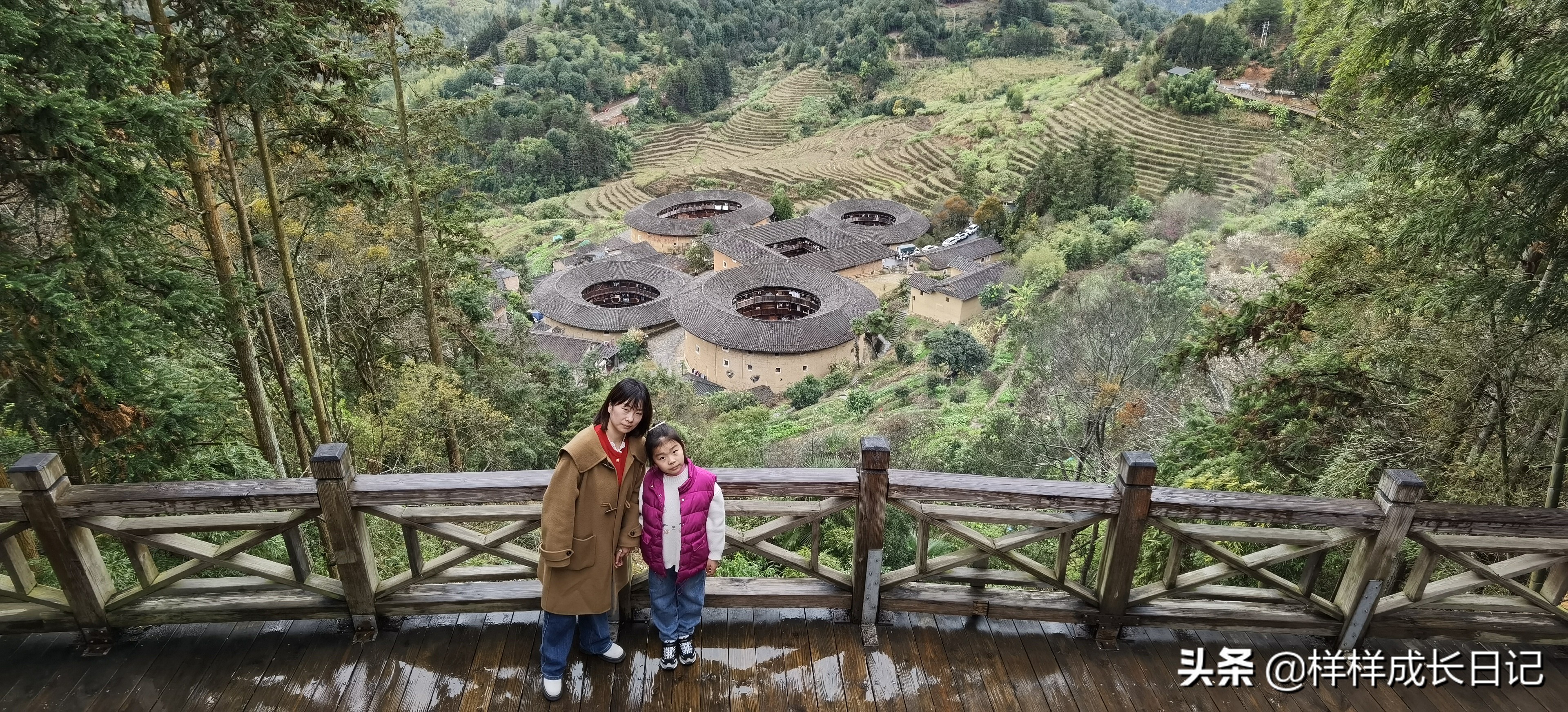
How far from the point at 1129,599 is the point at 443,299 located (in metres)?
11.3

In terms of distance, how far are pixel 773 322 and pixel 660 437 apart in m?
23.6

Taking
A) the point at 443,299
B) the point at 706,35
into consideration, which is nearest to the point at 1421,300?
the point at 443,299

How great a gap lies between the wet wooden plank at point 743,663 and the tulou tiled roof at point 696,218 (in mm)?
36420

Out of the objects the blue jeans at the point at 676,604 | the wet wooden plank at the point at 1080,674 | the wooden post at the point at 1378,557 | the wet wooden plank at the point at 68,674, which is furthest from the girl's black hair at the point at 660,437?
the wooden post at the point at 1378,557

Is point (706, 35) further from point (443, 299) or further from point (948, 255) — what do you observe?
point (443, 299)

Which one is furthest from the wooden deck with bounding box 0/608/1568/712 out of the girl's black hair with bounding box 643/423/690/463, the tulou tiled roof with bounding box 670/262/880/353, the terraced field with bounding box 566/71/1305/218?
the terraced field with bounding box 566/71/1305/218

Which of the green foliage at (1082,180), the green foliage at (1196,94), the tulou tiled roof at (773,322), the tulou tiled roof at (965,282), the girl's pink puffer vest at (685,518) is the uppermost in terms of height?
the girl's pink puffer vest at (685,518)

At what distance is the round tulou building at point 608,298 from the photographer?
2969 cm

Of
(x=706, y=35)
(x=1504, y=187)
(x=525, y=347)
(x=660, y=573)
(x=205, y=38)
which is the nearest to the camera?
(x=660, y=573)

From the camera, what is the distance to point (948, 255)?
32344 mm

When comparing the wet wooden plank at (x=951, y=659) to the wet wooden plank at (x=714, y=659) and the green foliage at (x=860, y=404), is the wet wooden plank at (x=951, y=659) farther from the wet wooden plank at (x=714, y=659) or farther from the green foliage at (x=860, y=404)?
the green foliage at (x=860, y=404)

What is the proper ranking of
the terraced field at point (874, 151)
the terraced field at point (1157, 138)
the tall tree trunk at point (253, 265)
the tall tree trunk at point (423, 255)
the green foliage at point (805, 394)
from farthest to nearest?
the terraced field at point (874, 151)
the terraced field at point (1157, 138)
the green foliage at point (805, 394)
the tall tree trunk at point (423, 255)
the tall tree trunk at point (253, 265)

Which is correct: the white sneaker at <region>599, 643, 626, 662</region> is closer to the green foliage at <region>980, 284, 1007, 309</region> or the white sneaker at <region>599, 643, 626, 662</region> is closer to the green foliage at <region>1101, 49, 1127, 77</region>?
the green foliage at <region>980, 284, 1007, 309</region>

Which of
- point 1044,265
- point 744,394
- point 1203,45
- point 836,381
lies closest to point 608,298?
point 744,394
